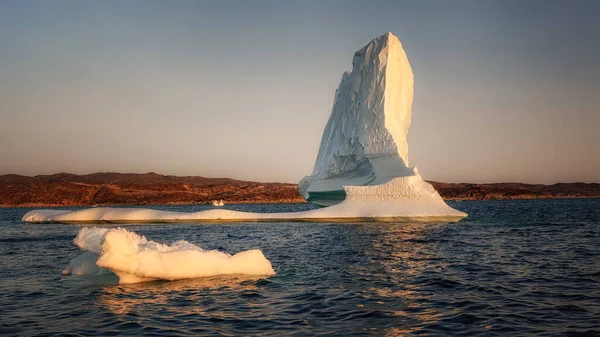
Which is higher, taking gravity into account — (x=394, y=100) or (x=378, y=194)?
(x=394, y=100)

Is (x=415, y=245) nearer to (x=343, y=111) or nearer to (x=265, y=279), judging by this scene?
(x=265, y=279)

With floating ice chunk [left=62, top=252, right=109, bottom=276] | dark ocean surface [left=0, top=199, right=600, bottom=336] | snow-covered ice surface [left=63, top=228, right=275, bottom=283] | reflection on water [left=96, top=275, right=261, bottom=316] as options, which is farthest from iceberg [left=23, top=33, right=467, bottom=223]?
reflection on water [left=96, top=275, right=261, bottom=316]

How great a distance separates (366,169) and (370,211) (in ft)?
23.7

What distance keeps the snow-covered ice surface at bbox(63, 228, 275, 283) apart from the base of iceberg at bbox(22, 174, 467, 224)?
1835 centimetres

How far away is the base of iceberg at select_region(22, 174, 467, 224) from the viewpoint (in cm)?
2884

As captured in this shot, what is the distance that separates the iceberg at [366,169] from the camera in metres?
29.4

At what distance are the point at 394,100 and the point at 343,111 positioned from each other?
202 inches

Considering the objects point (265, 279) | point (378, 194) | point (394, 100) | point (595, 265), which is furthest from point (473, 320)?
point (394, 100)

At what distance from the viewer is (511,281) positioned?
1050 centimetres

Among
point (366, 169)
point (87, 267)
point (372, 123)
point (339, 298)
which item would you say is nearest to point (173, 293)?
point (339, 298)

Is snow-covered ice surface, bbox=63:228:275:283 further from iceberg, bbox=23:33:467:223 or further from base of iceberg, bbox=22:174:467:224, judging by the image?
iceberg, bbox=23:33:467:223

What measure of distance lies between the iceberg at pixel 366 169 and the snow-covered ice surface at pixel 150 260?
729 inches

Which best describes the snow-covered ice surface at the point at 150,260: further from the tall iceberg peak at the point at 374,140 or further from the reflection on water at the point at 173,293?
the tall iceberg peak at the point at 374,140

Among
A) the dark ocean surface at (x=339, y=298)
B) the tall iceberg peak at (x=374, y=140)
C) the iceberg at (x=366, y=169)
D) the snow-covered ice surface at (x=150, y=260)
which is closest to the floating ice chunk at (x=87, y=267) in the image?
the snow-covered ice surface at (x=150, y=260)
